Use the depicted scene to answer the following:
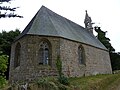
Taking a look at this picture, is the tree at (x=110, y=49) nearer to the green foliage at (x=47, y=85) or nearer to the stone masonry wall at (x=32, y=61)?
the stone masonry wall at (x=32, y=61)

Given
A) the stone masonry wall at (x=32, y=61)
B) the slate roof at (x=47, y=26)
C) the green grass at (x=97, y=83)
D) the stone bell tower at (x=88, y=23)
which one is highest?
the stone bell tower at (x=88, y=23)

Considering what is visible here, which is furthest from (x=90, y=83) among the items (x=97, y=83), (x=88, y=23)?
(x=88, y=23)

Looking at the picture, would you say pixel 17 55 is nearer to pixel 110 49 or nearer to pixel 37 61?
pixel 37 61

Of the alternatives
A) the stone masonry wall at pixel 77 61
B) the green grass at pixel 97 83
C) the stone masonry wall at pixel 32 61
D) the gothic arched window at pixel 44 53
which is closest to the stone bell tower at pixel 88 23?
the stone masonry wall at pixel 77 61

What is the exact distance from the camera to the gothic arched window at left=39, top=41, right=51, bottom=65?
22078 millimetres

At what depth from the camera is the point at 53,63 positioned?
2188cm

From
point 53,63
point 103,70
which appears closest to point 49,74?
point 53,63

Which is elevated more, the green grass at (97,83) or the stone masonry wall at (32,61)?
the stone masonry wall at (32,61)

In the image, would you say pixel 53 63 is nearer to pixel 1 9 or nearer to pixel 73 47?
pixel 73 47

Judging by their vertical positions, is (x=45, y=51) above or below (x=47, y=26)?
below

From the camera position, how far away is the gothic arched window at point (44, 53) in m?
22.1

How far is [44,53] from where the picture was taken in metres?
22.3

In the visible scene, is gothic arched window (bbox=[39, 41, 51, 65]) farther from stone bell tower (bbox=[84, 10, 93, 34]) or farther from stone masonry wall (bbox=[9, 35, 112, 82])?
stone bell tower (bbox=[84, 10, 93, 34])

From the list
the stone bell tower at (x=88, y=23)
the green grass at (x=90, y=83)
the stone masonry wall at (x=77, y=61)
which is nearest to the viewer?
the green grass at (x=90, y=83)
